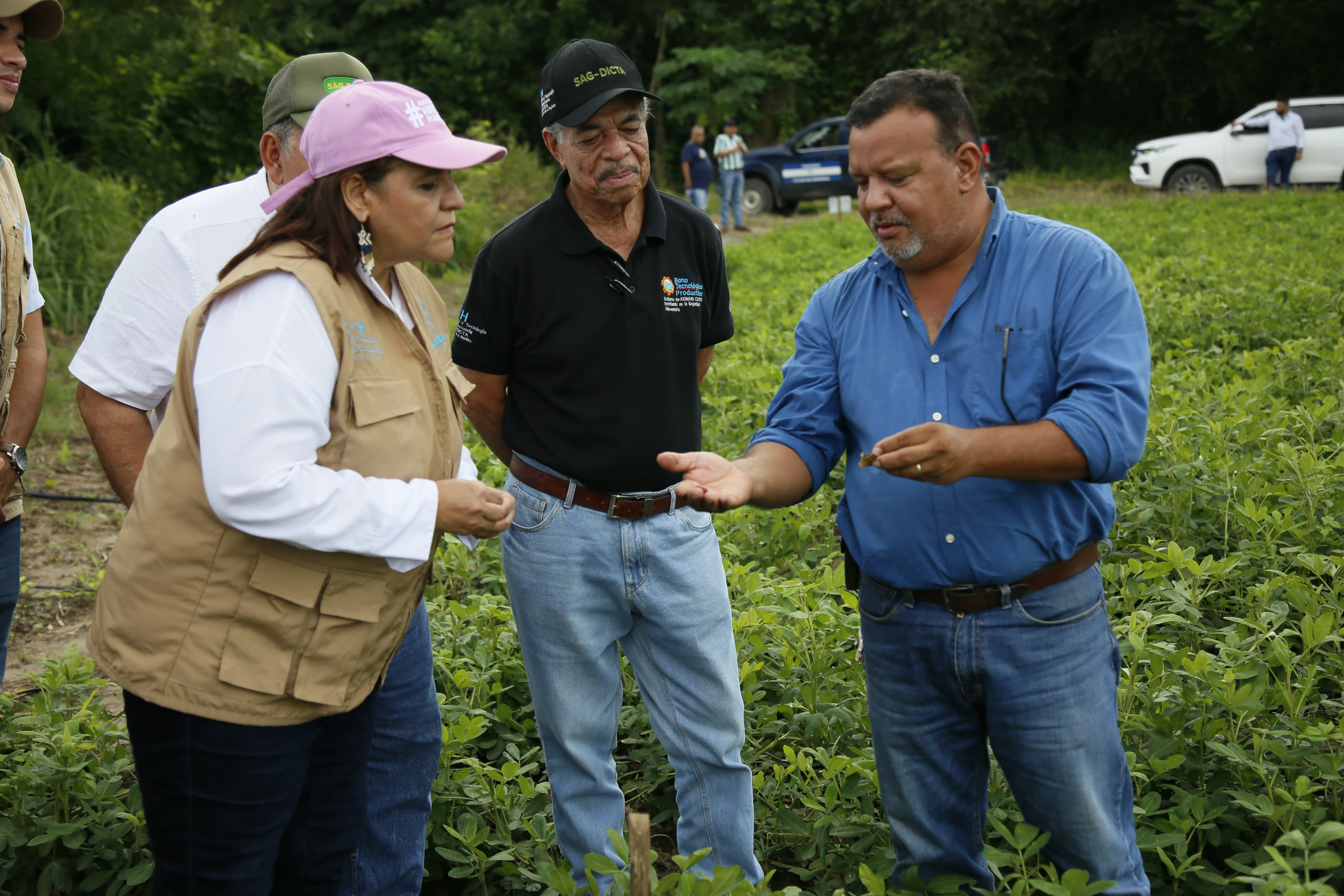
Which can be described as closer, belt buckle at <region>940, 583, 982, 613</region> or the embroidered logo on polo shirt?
belt buckle at <region>940, 583, 982, 613</region>

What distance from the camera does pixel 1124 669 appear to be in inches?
135

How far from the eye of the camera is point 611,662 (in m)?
3.20

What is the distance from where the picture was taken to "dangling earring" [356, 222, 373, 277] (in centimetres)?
236

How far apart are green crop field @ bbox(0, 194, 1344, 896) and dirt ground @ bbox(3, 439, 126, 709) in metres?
1.06

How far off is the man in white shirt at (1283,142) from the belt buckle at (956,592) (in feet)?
68.9

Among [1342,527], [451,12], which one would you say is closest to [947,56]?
[451,12]

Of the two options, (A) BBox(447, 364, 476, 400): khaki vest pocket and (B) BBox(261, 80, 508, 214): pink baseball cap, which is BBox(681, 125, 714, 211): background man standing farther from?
(B) BBox(261, 80, 508, 214): pink baseball cap

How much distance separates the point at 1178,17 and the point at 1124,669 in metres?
32.4

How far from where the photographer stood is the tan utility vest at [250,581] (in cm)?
219

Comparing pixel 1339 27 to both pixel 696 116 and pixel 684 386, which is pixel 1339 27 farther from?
pixel 684 386

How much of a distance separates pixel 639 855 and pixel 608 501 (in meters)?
1.12

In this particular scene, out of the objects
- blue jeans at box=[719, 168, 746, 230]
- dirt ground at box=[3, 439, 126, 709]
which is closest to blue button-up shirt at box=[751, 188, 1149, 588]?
dirt ground at box=[3, 439, 126, 709]

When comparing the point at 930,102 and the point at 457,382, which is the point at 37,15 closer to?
the point at 457,382

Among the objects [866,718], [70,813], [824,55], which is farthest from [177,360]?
[824,55]
